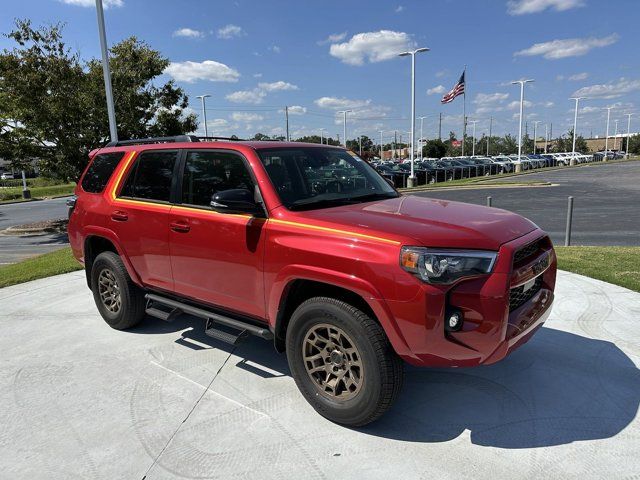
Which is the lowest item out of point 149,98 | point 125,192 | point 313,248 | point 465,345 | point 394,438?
point 394,438

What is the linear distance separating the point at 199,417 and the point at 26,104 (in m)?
14.8

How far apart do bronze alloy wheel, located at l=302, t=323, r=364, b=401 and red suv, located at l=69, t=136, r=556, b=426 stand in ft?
0.03

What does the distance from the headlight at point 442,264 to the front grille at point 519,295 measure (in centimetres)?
34

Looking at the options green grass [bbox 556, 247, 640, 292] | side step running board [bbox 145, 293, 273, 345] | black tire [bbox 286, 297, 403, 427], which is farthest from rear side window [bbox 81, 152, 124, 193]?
green grass [bbox 556, 247, 640, 292]

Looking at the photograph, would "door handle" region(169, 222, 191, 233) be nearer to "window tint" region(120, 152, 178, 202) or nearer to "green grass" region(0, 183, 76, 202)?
"window tint" region(120, 152, 178, 202)

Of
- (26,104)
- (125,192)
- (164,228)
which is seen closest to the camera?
(164,228)

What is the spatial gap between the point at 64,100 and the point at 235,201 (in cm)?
1415

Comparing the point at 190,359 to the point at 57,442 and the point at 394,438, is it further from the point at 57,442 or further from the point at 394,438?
the point at 394,438

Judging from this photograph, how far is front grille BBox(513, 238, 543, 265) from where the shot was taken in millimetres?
2957

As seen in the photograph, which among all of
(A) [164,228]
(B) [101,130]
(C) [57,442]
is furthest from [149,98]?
(C) [57,442]

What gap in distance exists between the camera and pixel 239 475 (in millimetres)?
2654

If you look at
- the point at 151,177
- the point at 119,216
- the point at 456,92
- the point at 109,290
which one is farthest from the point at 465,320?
the point at 456,92

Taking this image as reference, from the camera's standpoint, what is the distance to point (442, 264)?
2.66 meters

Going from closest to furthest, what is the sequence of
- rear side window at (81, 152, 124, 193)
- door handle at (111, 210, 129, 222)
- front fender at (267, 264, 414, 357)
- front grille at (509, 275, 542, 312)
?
1. front fender at (267, 264, 414, 357)
2. front grille at (509, 275, 542, 312)
3. door handle at (111, 210, 129, 222)
4. rear side window at (81, 152, 124, 193)
